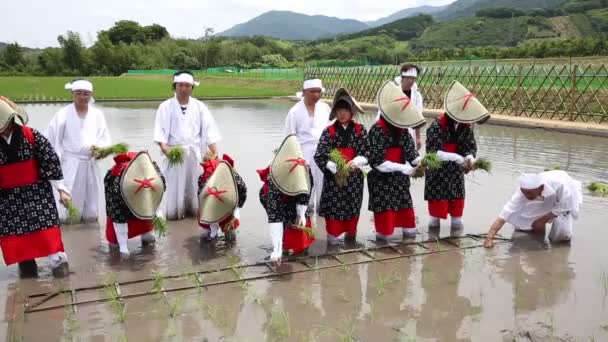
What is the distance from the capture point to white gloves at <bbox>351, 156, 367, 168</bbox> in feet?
16.0

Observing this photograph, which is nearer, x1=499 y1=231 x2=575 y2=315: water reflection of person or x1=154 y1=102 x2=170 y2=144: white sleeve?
x1=499 y1=231 x2=575 y2=315: water reflection of person

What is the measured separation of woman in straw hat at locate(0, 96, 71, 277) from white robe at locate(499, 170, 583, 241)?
3920 mm

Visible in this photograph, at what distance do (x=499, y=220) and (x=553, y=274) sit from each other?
0.79m

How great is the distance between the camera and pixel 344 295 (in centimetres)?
413

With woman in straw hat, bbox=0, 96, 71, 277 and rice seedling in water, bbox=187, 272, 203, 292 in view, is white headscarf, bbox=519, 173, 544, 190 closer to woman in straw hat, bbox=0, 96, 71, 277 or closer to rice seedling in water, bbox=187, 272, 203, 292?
rice seedling in water, bbox=187, 272, 203, 292

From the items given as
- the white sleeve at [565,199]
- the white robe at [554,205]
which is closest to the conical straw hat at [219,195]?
the white robe at [554,205]

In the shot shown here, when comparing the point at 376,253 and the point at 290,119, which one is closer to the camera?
the point at 376,253

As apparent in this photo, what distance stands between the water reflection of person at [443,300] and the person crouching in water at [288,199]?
42.2 inches

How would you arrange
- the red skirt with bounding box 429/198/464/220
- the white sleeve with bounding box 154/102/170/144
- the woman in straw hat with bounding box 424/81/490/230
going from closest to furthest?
the woman in straw hat with bounding box 424/81/490/230 → the red skirt with bounding box 429/198/464/220 → the white sleeve with bounding box 154/102/170/144

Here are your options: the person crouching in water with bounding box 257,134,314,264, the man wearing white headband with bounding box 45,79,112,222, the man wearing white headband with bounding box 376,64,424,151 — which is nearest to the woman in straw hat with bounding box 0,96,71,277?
the man wearing white headband with bounding box 45,79,112,222

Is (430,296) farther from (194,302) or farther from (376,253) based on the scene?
(194,302)

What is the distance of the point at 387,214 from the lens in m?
5.27

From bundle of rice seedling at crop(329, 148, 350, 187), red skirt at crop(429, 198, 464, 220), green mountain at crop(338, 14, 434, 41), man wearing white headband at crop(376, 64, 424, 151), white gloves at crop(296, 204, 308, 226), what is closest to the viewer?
white gloves at crop(296, 204, 308, 226)

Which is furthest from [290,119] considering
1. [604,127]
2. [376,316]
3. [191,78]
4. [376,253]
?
[604,127]
